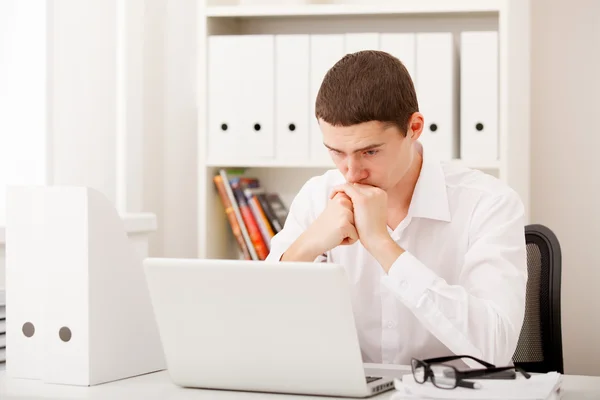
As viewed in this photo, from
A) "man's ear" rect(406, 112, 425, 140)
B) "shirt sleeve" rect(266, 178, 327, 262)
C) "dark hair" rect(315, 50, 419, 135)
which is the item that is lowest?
"shirt sleeve" rect(266, 178, 327, 262)

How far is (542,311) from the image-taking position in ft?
6.41

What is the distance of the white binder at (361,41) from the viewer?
2652 millimetres

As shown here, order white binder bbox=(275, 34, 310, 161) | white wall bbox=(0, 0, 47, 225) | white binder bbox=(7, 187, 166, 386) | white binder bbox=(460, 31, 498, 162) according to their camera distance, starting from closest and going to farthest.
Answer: white binder bbox=(7, 187, 166, 386), white wall bbox=(0, 0, 47, 225), white binder bbox=(460, 31, 498, 162), white binder bbox=(275, 34, 310, 161)

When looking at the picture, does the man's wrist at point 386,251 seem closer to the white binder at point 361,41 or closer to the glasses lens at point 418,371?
the glasses lens at point 418,371

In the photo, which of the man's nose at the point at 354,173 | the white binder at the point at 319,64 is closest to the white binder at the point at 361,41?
the white binder at the point at 319,64

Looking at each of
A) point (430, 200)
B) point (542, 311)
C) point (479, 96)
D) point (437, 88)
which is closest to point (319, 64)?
point (437, 88)

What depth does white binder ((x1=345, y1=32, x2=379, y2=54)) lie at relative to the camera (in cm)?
265

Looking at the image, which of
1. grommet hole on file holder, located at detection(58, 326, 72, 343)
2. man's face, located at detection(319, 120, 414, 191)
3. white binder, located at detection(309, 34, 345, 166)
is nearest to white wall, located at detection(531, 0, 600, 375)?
white binder, located at detection(309, 34, 345, 166)

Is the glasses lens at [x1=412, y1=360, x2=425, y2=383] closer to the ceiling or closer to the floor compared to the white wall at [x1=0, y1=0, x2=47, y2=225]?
closer to the floor

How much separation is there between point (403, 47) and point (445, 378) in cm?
162

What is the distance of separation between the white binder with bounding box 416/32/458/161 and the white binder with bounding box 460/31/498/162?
40 millimetres

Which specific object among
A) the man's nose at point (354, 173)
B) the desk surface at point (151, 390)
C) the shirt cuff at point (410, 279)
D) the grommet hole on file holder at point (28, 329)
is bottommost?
the desk surface at point (151, 390)

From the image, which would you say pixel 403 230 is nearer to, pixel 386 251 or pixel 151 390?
pixel 386 251

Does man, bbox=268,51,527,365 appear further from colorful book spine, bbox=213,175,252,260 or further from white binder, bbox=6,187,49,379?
colorful book spine, bbox=213,175,252,260
